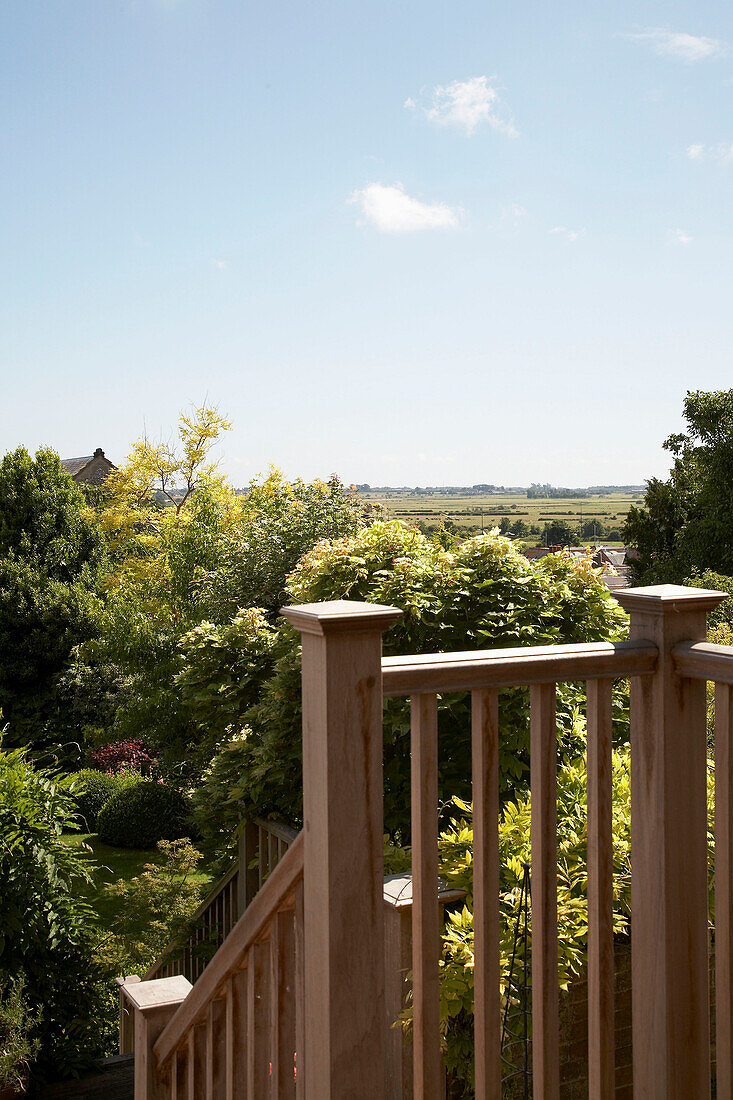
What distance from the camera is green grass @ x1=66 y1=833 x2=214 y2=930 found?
8.69 meters

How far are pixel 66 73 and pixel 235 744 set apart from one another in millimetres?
10340

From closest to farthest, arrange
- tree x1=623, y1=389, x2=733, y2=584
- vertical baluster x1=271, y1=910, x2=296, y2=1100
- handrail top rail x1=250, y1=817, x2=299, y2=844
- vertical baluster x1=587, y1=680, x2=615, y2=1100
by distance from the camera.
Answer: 1. vertical baluster x1=587, y1=680, x2=615, y2=1100
2. vertical baluster x1=271, y1=910, x2=296, y2=1100
3. handrail top rail x1=250, y1=817, x2=299, y2=844
4. tree x1=623, y1=389, x2=733, y2=584

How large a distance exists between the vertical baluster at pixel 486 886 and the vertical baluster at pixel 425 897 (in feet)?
0.20

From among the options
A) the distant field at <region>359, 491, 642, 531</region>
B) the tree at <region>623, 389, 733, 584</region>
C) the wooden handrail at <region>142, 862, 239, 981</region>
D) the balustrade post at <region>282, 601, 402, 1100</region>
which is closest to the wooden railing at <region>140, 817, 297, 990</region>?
the wooden handrail at <region>142, 862, 239, 981</region>

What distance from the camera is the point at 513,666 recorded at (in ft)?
3.91

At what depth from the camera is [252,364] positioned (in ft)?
88.9

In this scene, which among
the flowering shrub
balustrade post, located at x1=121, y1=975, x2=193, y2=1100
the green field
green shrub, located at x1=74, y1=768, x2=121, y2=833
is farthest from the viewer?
the green field

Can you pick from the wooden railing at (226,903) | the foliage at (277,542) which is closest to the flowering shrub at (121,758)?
the foliage at (277,542)

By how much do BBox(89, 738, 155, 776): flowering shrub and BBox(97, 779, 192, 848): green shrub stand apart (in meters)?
2.31

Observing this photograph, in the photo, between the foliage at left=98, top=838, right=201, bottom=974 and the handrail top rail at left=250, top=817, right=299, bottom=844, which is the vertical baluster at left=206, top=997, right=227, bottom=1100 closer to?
the handrail top rail at left=250, top=817, right=299, bottom=844

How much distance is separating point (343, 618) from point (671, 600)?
0.60m

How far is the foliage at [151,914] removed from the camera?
18.2 feet

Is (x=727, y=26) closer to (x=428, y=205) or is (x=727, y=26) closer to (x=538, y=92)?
(x=538, y=92)

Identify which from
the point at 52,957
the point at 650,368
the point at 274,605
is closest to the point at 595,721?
the point at 52,957
